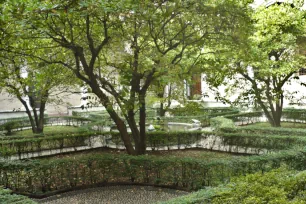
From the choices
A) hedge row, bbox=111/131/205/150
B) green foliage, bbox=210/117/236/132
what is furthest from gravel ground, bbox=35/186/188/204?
green foliage, bbox=210/117/236/132

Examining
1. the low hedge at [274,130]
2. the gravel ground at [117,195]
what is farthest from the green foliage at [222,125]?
the gravel ground at [117,195]

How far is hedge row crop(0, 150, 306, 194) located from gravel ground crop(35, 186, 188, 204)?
30cm

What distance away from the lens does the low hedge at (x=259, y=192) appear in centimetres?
393

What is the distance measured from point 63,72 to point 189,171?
6.50 meters

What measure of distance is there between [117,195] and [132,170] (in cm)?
83

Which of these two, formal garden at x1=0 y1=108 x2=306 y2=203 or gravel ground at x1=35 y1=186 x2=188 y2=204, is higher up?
formal garden at x1=0 y1=108 x2=306 y2=203

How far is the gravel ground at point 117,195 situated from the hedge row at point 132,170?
12.0 inches

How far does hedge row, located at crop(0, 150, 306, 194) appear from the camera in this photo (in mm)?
7311

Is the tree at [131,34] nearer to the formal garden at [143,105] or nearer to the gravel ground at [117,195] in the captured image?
the formal garden at [143,105]

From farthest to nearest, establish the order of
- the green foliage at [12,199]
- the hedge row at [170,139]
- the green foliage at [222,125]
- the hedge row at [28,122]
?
the hedge row at [28,122], the green foliage at [222,125], the hedge row at [170,139], the green foliage at [12,199]

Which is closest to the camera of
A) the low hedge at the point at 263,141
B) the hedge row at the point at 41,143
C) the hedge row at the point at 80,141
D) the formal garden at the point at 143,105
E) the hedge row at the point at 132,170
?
the formal garden at the point at 143,105

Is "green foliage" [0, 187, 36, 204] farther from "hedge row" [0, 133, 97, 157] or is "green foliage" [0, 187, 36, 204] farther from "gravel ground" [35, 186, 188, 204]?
"hedge row" [0, 133, 97, 157]

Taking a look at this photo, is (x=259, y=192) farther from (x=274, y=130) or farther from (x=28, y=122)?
(x=28, y=122)

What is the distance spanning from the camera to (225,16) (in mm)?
8602
